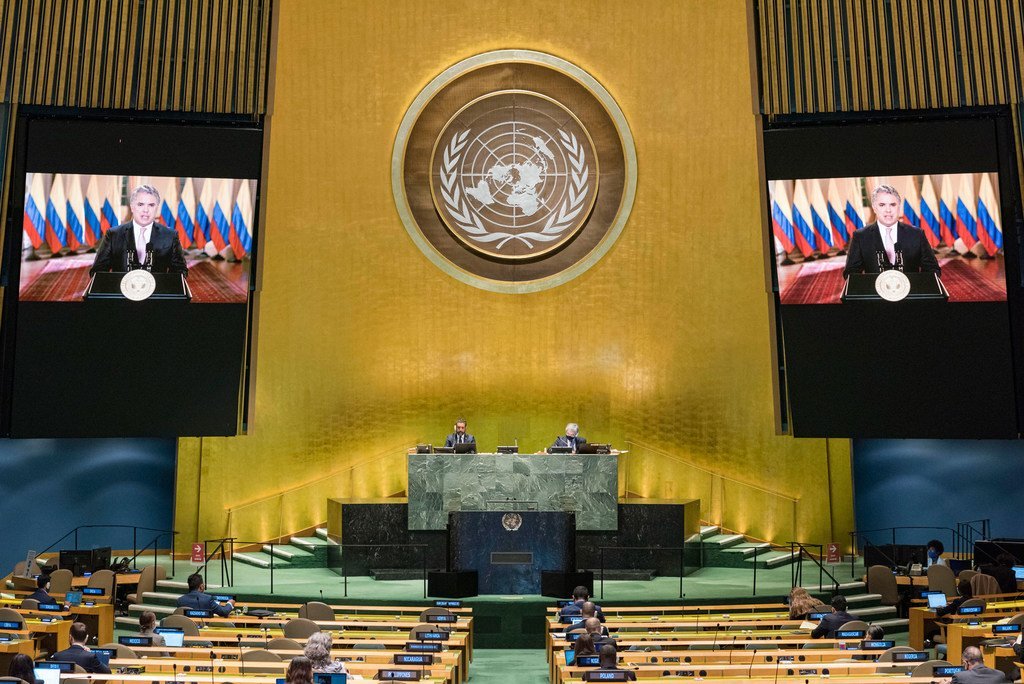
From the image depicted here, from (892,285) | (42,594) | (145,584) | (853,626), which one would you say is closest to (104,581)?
(145,584)

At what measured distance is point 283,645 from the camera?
9.07 m

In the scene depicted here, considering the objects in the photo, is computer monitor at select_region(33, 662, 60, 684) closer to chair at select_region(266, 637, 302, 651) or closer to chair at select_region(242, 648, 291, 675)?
chair at select_region(242, 648, 291, 675)

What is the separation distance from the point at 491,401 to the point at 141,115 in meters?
5.97

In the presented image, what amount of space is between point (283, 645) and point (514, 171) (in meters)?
9.69

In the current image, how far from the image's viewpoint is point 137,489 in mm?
17219

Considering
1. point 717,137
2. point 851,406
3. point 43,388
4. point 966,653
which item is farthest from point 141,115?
point 966,653

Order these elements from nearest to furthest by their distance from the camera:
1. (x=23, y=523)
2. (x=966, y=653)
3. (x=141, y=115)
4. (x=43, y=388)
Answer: (x=966, y=653)
(x=43, y=388)
(x=141, y=115)
(x=23, y=523)

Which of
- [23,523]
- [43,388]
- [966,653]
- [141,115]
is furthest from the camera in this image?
[23,523]

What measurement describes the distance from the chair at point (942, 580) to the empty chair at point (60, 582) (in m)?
9.16

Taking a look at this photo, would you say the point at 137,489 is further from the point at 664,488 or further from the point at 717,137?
the point at 717,137

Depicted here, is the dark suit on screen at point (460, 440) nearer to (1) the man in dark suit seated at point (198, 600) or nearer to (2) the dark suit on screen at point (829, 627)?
(1) the man in dark suit seated at point (198, 600)

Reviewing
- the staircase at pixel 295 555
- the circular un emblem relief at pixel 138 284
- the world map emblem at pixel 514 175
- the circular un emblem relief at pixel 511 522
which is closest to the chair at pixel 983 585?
the circular un emblem relief at pixel 511 522

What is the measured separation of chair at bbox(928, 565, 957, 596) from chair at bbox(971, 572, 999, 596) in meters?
0.49

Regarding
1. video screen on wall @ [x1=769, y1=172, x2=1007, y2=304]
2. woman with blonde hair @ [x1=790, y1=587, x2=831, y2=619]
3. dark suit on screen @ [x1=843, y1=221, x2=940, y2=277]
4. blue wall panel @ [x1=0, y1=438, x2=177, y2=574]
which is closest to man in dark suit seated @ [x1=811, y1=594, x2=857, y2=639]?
woman with blonde hair @ [x1=790, y1=587, x2=831, y2=619]
